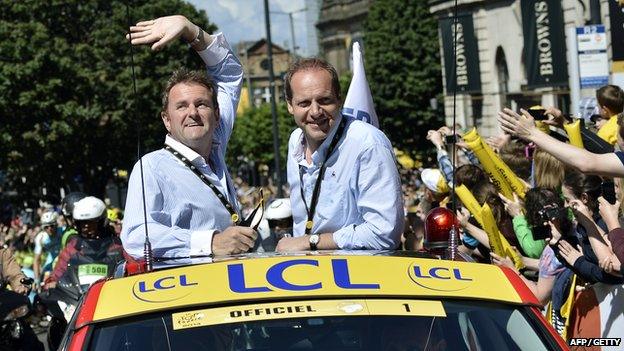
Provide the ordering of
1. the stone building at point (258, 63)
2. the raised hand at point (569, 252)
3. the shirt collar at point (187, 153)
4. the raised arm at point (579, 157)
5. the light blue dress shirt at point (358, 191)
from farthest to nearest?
the stone building at point (258, 63) → the raised hand at point (569, 252) → the shirt collar at point (187, 153) → the light blue dress shirt at point (358, 191) → the raised arm at point (579, 157)

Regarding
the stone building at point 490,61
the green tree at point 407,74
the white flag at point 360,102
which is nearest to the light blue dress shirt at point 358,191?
the white flag at point 360,102

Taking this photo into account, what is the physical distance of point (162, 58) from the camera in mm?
57219

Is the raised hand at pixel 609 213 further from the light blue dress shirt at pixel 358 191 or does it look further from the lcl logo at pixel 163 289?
the lcl logo at pixel 163 289

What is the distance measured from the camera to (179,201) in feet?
22.2

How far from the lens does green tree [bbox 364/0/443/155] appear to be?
68.8 m

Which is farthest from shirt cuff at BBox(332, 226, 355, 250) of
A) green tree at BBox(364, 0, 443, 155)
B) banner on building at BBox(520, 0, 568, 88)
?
green tree at BBox(364, 0, 443, 155)

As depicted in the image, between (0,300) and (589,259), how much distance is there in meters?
4.55

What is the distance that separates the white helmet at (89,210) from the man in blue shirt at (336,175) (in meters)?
5.16

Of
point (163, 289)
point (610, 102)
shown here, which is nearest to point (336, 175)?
point (163, 289)

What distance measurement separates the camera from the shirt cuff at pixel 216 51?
7762 millimetres

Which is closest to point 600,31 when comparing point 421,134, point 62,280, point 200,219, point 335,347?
point 62,280

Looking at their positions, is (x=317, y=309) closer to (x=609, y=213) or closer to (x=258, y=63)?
(x=609, y=213)

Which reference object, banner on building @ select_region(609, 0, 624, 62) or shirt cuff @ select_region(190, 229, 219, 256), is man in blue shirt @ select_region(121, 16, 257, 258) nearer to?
shirt cuff @ select_region(190, 229, 219, 256)

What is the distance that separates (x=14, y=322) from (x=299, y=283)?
19.6 feet
